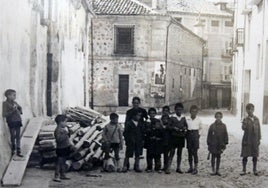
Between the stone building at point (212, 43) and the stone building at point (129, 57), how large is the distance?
16.2 metres

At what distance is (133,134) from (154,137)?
43 centimetres

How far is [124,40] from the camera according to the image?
99.6ft

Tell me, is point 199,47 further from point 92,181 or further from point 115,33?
point 92,181

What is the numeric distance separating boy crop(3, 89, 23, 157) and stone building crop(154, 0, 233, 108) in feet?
120

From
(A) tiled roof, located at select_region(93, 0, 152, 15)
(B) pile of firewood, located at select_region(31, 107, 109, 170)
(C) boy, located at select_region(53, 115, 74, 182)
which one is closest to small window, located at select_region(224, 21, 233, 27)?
(A) tiled roof, located at select_region(93, 0, 152, 15)

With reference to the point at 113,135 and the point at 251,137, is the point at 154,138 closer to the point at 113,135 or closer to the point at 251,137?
the point at 113,135

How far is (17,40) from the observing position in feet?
36.8

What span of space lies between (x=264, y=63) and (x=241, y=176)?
10124mm

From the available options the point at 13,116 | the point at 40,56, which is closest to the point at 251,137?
the point at 13,116

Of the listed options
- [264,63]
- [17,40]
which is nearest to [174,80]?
[264,63]

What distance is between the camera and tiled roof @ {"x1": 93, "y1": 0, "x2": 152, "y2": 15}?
3014 cm

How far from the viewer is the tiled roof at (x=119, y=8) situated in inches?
1187

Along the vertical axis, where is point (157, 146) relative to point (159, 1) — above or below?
below

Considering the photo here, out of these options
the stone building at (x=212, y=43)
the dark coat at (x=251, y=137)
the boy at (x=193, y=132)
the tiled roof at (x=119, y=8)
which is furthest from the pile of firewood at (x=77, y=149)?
the stone building at (x=212, y=43)
